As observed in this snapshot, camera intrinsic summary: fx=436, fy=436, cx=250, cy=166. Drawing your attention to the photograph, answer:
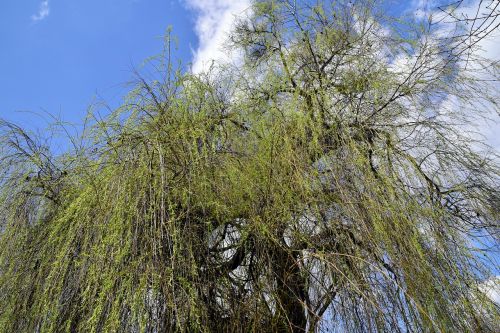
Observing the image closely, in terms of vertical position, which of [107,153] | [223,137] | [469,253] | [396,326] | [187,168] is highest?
[223,137]

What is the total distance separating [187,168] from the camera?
87.3 inches

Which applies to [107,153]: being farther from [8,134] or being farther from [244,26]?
[244,26]

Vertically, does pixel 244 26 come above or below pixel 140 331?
above

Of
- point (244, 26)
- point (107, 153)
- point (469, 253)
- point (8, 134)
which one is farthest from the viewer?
point (244, 26)

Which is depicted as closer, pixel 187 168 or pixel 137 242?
pixel 137 242

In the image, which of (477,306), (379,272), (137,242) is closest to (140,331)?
(137,242)

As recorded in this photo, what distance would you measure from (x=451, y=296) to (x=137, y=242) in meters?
1.43

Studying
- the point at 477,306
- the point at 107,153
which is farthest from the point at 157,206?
the point at 477,306

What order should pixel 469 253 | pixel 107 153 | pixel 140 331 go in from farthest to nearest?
pixel 107 153 < pixel 469 253 < pixel 140 331

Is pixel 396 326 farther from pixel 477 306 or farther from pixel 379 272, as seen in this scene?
pixel 477 306

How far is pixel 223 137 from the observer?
2.86m

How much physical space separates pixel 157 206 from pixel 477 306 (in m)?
1.53

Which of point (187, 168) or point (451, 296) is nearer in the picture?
point (451, 296)

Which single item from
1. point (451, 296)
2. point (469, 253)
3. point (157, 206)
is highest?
point (157, 206)
